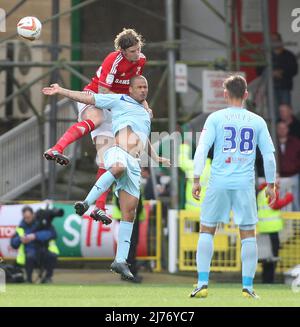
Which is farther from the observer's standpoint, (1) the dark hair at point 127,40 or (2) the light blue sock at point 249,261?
(1) the dark hair at point 127,40

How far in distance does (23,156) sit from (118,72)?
854 centimetres

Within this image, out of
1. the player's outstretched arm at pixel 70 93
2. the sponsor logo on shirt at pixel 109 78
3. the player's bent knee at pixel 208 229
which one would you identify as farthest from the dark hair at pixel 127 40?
the player's bent knee at pixel 208 229

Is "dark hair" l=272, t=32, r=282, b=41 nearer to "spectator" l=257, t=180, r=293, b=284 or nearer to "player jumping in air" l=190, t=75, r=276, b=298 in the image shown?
"spectator" l=257, t=180, r=293, b=284

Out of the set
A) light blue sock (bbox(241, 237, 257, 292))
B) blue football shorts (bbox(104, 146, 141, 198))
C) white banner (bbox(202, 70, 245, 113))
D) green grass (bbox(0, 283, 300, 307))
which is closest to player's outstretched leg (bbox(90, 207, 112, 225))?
blue football shorts (bbox(104, 146, 141, 198))

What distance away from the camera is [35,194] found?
2289 cm

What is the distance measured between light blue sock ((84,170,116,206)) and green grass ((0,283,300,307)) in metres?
1.08

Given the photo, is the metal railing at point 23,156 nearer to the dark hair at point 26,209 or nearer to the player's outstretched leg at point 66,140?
the dark hair at point 26,209

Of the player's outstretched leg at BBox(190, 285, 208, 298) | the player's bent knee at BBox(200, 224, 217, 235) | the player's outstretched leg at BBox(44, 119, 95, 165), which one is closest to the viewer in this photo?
the player's outstretched leg at BBox(190, 285, 208, 298)

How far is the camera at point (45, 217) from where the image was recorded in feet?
63.1

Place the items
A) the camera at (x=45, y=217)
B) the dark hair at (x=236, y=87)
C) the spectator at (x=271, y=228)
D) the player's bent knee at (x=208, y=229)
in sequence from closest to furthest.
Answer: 1. the dark hair at (x=236, y=87)
2. the player's bent knee at (x=208, y=229)
3. the spectator at (x=271, y=228)
4. the camera at (x=45, y=217)

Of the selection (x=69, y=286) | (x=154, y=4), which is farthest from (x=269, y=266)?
(x=154, y=4)

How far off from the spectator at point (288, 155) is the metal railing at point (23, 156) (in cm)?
360

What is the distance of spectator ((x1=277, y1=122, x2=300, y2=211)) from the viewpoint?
21422mm
